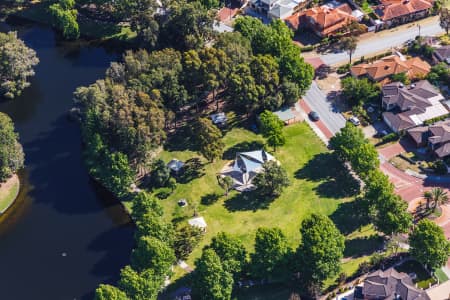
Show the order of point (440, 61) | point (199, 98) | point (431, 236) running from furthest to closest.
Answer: point (440, 61) < point (199, 98) < point (431, 236)

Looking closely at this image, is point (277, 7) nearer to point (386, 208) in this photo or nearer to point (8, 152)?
point (386, 208)

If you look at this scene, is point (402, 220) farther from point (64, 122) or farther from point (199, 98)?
point (64, 122)

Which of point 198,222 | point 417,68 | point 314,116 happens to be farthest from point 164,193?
point 417,68

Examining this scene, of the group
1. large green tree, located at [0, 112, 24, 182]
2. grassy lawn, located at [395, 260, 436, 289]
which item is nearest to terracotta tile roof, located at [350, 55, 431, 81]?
grassy lawn, located at [395, 260, 436, 289]

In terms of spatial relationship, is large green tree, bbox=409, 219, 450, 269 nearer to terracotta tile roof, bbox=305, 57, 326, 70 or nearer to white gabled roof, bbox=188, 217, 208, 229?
white gabled roof, bbox=188, 217, 208, 229

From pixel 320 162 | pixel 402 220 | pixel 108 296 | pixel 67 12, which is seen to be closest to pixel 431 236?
pixel 402 220
